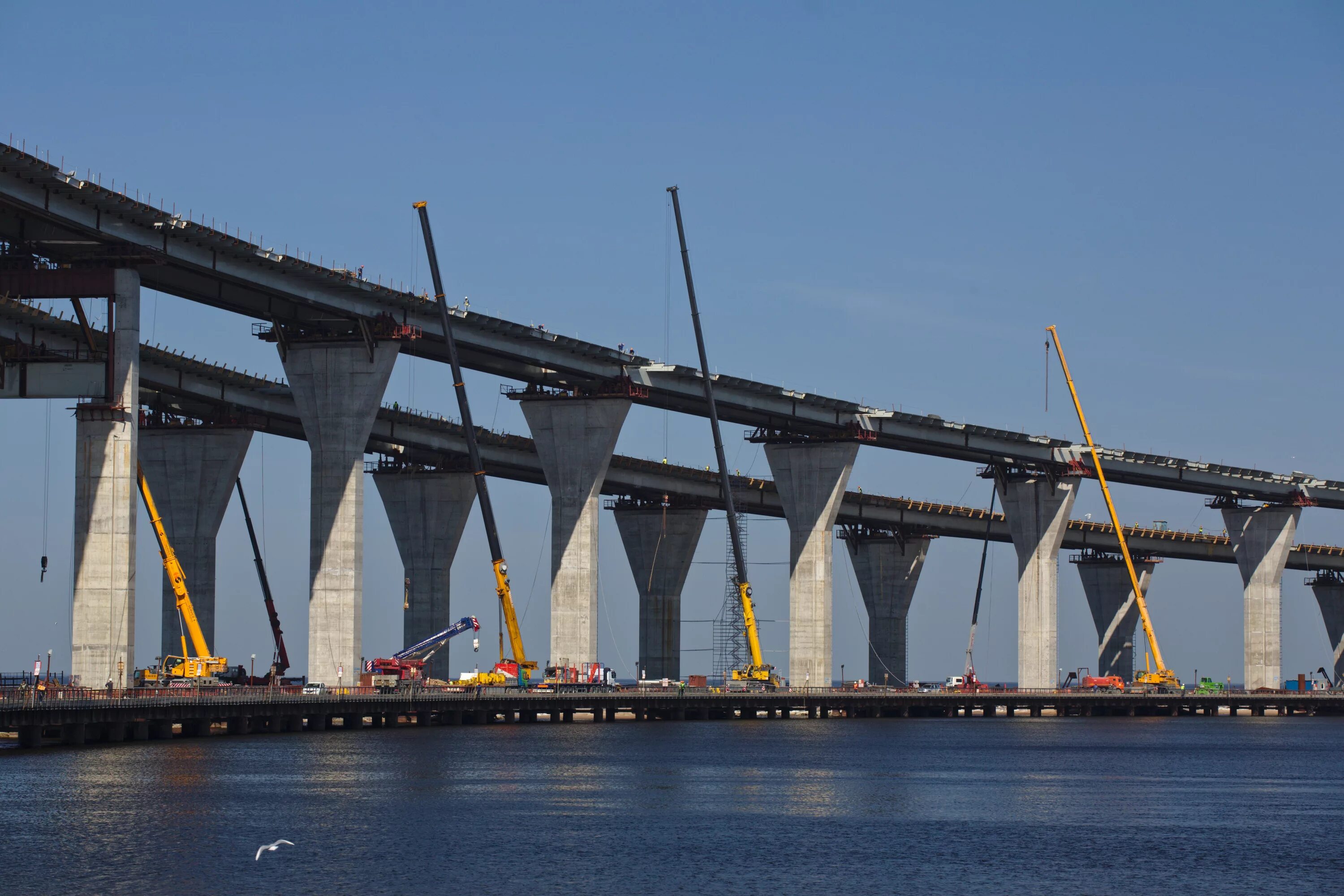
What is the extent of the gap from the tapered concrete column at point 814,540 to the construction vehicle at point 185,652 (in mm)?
45497

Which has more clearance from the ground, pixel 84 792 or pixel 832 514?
pixel 832 514

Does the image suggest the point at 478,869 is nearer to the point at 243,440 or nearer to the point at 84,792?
the point at 84,792

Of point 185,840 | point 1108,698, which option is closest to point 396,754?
point 185,840

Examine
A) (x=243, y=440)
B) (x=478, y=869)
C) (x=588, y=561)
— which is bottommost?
(x=478, y=869)

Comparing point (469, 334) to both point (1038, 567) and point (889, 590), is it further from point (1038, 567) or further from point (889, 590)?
point (889, 590)

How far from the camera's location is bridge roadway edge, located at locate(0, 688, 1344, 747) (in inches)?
3159

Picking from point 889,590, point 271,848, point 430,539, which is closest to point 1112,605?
point 889,590

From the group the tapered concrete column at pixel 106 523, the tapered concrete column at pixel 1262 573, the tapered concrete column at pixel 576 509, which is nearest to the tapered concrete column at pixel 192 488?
the tapered concrete column at pixel 576 509

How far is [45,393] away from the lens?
276 ft

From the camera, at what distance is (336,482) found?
101375 mm

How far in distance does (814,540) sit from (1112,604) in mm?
69462

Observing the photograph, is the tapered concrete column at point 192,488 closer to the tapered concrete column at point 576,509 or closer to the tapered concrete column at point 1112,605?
the tapered concrete column at point 576,509

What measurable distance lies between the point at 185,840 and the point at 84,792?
36.2 feet

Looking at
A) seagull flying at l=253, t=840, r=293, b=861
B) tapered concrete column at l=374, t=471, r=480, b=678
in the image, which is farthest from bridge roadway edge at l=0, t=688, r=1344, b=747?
seagull flying at l=253, t=840, r=293, b=861
